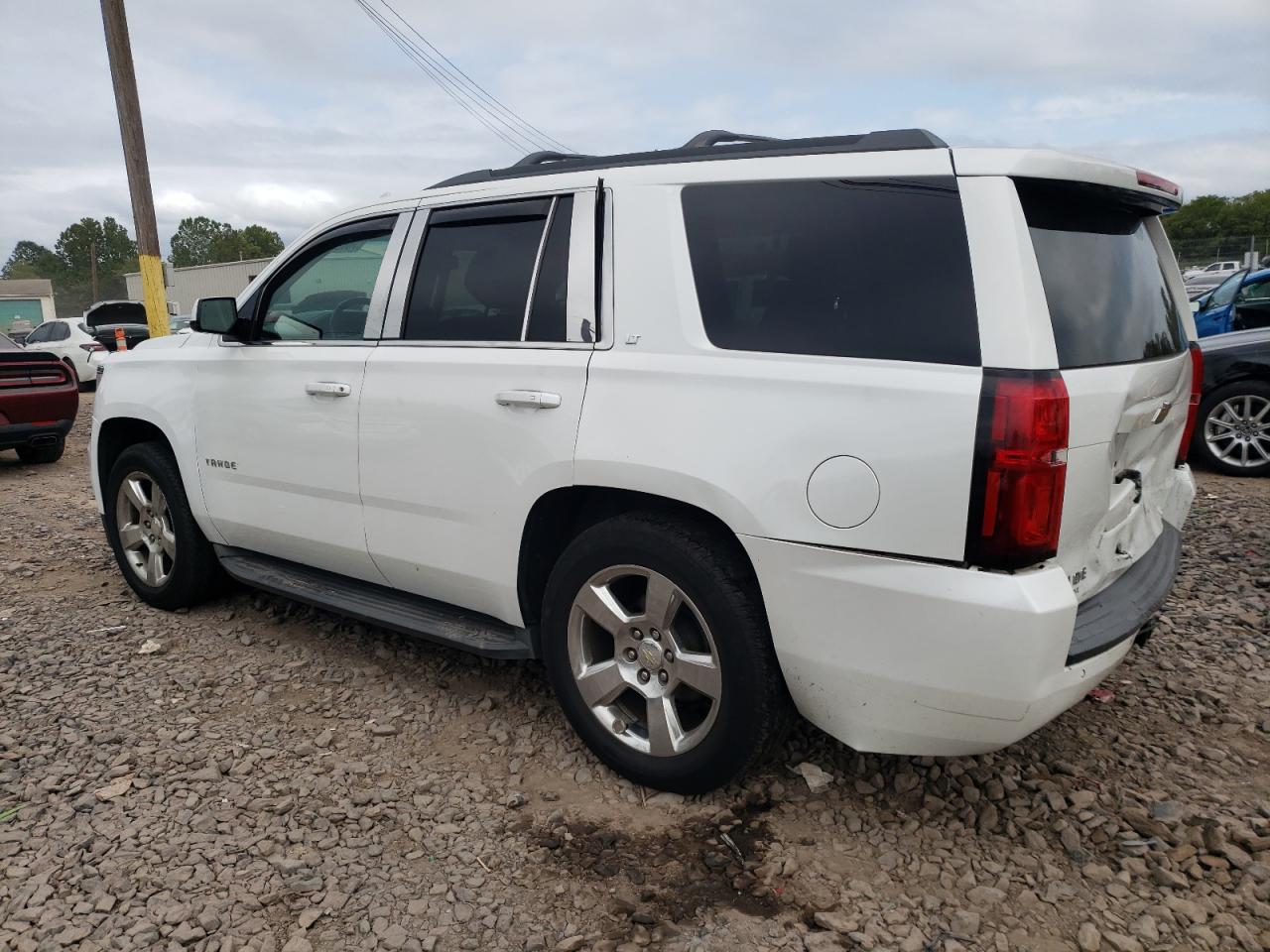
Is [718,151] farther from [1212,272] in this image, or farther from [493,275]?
[1212,272]

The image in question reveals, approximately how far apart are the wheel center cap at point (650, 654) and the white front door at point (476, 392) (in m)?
0.52

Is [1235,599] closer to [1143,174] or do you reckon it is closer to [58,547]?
[1143,174]

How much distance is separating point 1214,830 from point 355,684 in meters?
2.98

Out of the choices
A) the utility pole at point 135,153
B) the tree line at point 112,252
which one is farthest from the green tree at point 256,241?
the utility pole at point 135,153

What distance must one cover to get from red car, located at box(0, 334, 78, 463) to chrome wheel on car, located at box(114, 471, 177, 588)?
467cm

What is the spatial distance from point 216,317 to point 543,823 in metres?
2.42

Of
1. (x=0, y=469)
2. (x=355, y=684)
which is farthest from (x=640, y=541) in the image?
(x=0, y=469)

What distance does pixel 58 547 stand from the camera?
572 cm

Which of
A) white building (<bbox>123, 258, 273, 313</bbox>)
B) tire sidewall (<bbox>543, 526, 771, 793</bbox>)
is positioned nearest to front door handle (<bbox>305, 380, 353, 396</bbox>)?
tire sidewall (<bbox>543, 526, 771, 793</bbox>)

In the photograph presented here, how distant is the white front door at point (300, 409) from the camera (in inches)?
134

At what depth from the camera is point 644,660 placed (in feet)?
8.91

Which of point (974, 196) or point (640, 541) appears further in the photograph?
point (640, 541)

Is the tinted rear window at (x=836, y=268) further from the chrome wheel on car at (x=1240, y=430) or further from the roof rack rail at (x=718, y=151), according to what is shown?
the chrome wheel on car at (x=1240, y=430)

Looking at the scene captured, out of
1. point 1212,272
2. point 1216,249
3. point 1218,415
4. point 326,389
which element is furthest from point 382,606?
point 1216,249
